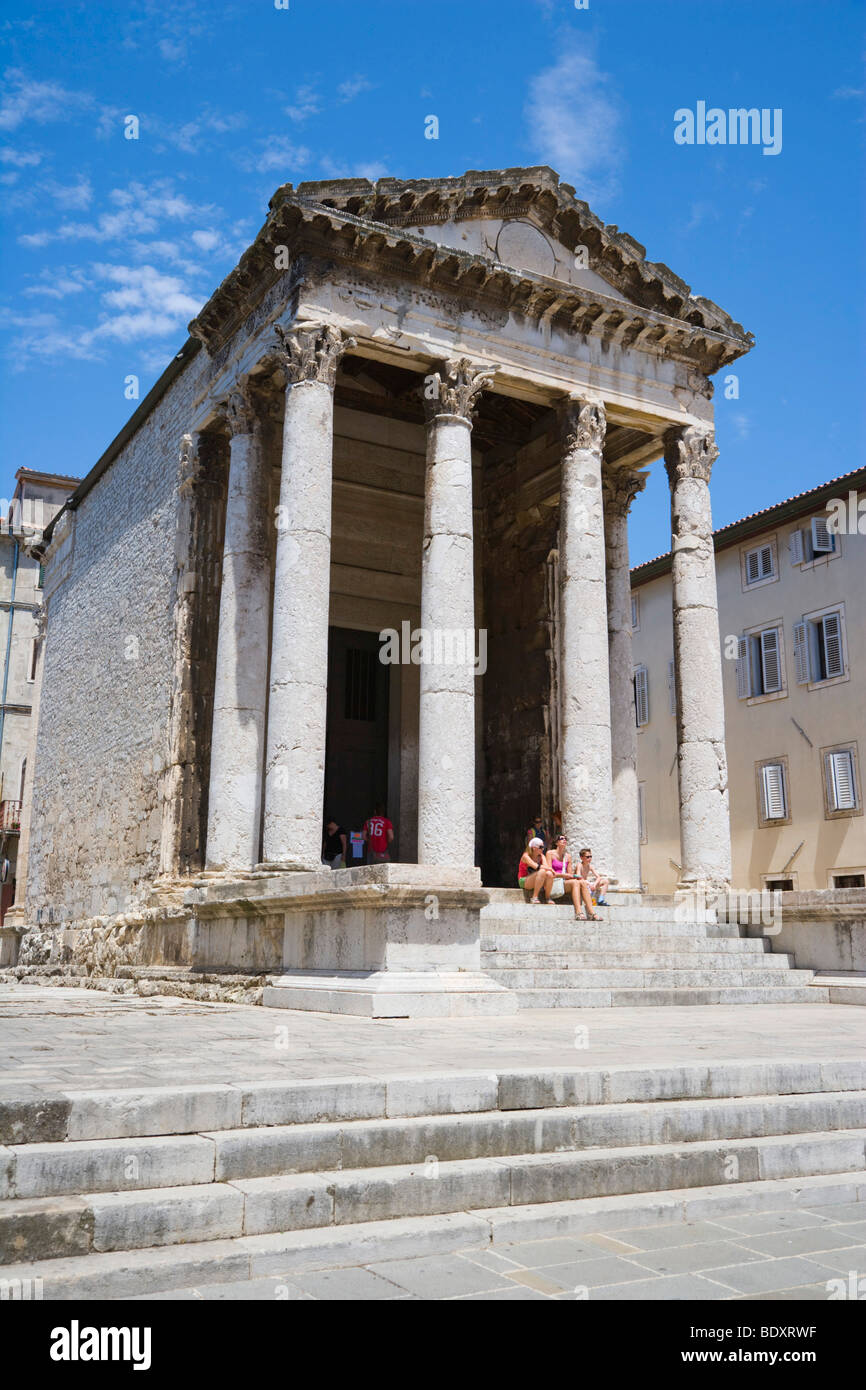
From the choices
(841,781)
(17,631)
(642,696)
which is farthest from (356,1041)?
(17,631)

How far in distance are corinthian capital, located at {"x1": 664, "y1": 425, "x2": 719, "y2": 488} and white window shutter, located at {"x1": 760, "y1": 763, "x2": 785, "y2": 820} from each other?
11.9 metres

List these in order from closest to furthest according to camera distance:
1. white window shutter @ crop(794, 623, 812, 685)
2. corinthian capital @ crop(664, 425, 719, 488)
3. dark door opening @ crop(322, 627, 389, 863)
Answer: corinthian capital @ crop(664, 425, 719, 488) < dark door opening @ crop(322, 627, 389, 863) < white window shutter @ crop(794, 623, 812, 685)

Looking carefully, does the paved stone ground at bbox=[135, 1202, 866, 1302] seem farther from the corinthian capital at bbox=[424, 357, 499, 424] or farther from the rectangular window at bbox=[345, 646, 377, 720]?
the rectangular window at bbox=[345, 646, 377, 720]

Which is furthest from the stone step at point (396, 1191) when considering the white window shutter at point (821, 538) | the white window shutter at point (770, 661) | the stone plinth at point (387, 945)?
the white window shutter at point (770, 661)

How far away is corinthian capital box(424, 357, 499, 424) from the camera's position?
45.2 ft

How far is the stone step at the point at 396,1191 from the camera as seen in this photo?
340 cm

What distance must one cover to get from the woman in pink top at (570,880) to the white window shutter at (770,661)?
14.5 meters

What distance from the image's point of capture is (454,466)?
13359 mm

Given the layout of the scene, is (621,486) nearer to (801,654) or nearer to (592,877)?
(592,877)

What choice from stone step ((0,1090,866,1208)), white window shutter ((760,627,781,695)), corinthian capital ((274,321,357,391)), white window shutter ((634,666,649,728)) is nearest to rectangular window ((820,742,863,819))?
white window shutter ((760,627,781,695))

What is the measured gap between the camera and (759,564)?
2695 centimetres

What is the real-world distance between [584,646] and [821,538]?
13.3 meters
